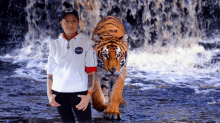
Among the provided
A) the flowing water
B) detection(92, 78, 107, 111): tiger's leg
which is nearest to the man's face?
the flowing water

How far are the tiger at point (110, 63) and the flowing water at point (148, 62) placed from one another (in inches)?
6.8

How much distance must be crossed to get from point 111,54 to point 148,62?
17.6ft

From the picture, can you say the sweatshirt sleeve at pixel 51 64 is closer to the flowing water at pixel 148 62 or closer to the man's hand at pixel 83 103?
the flowing water at pixel 148 62

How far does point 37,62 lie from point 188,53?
4.54m

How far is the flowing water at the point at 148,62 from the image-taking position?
140 inches

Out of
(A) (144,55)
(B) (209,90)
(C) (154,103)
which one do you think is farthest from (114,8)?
(C) (154,103)

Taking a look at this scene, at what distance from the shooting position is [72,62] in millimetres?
2166

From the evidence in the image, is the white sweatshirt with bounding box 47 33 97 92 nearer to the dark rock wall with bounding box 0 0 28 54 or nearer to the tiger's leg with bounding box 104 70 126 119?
the tiger's leg with bounding box 104 70 126 119

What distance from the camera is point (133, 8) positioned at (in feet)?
35.4

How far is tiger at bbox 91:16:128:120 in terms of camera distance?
294cm

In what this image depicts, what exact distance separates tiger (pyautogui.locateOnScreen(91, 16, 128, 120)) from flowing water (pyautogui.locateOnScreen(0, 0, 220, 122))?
0.17m

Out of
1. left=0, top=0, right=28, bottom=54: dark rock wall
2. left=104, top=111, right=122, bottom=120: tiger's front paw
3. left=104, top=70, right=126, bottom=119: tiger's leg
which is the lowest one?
left=104, top=111, right=122, bottom=120: tiger's front paw

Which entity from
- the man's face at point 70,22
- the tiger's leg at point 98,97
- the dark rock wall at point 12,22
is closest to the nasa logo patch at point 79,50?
the man's face at point 70,22

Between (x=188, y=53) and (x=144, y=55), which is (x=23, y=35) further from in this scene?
(x=188, y=53)
